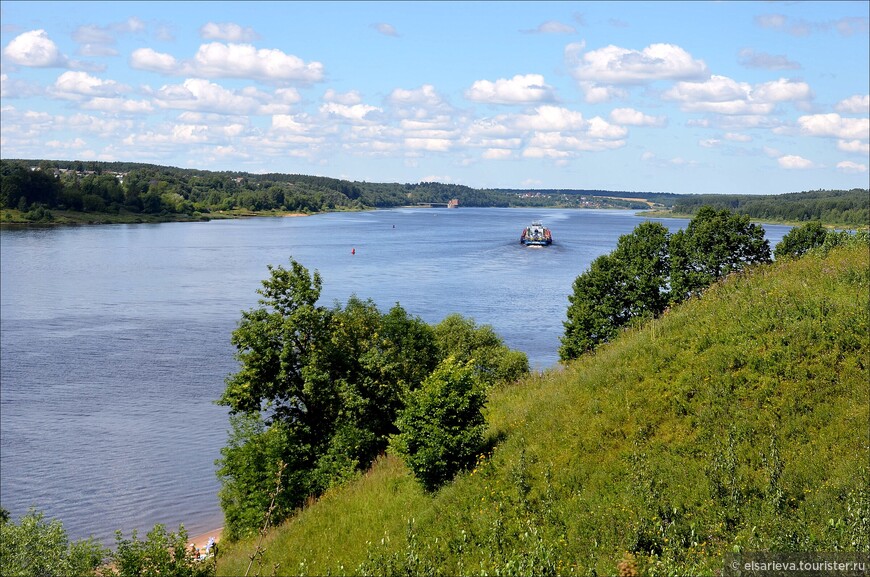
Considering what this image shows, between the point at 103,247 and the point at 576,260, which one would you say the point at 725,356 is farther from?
the point at 103,247

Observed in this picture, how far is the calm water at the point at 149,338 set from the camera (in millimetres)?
40969

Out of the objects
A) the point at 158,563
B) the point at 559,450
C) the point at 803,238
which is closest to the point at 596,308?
the point at 803,238

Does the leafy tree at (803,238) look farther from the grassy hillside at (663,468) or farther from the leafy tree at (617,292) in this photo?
the grassy hillside at (663,468)

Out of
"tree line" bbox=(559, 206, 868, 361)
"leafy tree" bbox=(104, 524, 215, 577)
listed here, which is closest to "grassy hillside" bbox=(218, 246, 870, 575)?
"leafy tree" bbox=(104, 524, 215, 577)

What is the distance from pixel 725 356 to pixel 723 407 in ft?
7.55

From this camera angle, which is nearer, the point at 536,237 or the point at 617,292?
the point at 617,292

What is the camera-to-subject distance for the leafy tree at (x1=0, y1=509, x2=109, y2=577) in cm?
2277

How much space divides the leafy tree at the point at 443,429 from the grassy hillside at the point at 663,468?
63 centimetres

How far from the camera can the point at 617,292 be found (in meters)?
49.8

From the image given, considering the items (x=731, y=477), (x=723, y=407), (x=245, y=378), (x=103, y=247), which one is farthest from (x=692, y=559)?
(x=103, y=247)

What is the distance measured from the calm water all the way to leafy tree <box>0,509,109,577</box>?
12.4 m

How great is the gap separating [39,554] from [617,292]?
118ft

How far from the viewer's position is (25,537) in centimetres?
2398

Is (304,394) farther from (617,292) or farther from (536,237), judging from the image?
(536,237)
